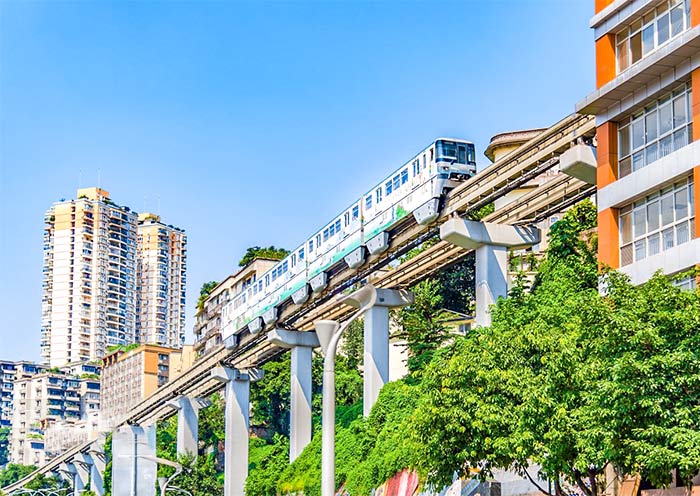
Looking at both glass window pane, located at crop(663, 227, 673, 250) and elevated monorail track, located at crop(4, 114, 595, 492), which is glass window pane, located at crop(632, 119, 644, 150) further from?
glass window pane, located at crop(663, 227, 673, 250)

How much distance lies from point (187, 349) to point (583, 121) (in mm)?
111551

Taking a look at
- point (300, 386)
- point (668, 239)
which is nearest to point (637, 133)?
point (668, 239)

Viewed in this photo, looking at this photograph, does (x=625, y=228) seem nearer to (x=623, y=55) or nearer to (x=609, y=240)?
(x=609, y=240)

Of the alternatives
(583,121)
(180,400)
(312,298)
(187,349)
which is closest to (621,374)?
(583,121)

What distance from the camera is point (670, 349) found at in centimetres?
2555

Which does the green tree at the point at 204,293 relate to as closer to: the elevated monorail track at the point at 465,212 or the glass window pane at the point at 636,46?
the elevated monorail track at the point at 465,212

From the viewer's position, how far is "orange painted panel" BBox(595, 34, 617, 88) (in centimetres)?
3822

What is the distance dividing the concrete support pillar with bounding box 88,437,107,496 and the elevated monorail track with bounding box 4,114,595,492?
47.0 meters

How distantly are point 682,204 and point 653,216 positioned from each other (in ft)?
4.62

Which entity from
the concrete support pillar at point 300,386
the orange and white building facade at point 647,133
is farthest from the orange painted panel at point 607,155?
the concrete support pillar at point 300,386

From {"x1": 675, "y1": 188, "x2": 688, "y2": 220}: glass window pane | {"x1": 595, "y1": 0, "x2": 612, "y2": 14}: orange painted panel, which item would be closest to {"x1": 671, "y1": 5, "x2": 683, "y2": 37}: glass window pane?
{"x1": 595, "y1": 0, "x2": 612, "y2": 14}: orange painted panel

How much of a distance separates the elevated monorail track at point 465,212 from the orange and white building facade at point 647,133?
8.43 ft

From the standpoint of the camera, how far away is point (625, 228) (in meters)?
37.1

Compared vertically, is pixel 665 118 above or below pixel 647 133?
above
